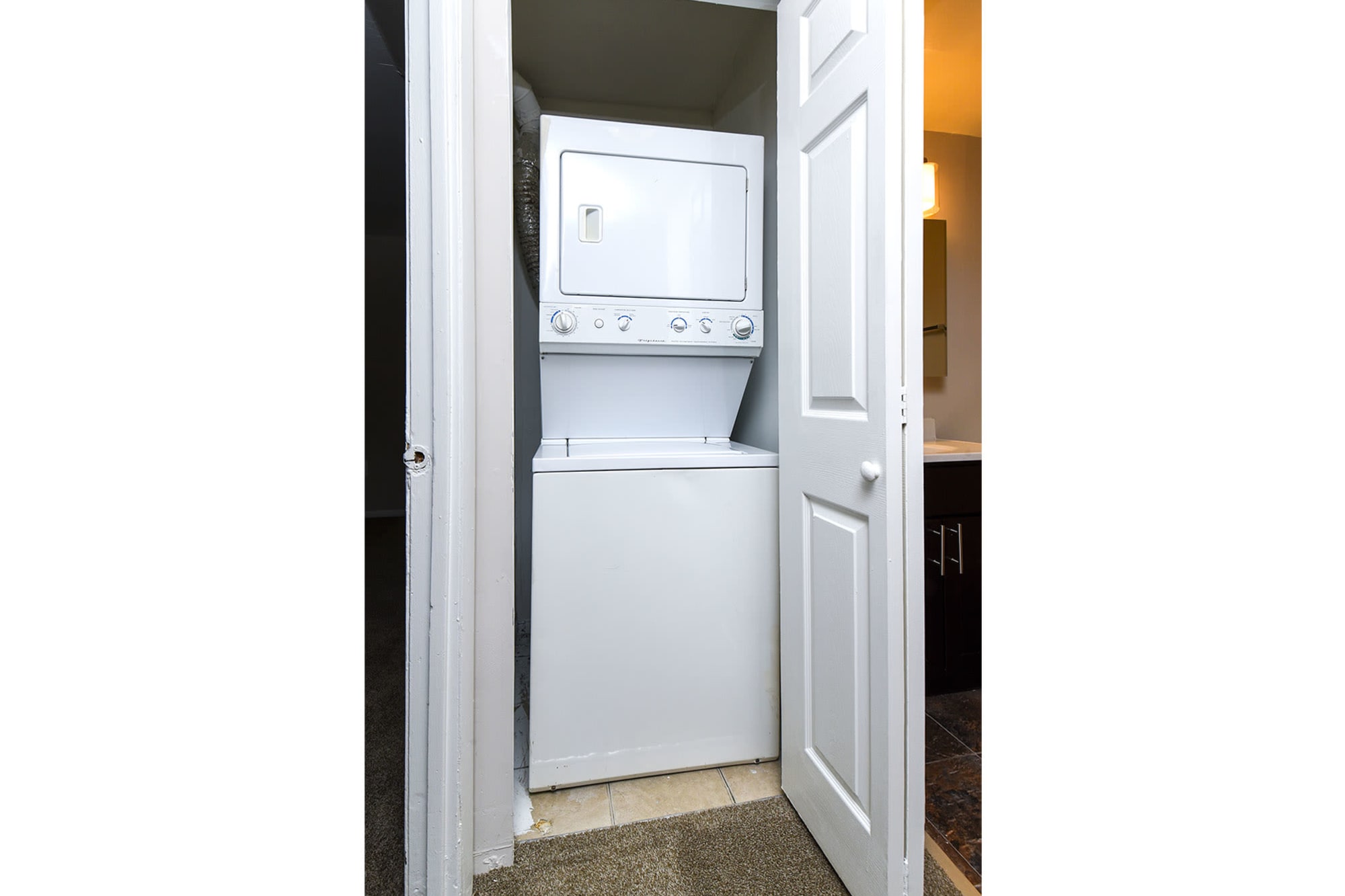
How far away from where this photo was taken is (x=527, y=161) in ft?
6.72

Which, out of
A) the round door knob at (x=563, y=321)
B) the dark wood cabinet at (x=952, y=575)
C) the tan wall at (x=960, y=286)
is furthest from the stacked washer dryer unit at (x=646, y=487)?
the tan wall at (x=960, y=286)

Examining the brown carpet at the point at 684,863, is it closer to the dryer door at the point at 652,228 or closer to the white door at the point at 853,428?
the white door at the point at 853,428

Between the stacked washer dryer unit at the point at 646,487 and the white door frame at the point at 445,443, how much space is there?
17.2 inches

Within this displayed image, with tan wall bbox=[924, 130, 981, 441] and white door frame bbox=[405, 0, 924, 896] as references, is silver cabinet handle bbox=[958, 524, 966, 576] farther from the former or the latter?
white door frame bbox=[405, 0, 924, 896]

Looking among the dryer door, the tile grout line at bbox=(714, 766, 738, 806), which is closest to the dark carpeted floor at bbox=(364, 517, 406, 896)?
the tile grout line at bbox=(714, 766, 738, 806)

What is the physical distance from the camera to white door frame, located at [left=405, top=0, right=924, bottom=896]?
1002 mm

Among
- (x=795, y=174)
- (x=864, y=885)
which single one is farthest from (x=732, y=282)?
(x=864, y=885)

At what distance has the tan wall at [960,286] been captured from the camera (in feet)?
8.69

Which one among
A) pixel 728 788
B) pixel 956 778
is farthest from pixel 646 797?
pixel 956 778

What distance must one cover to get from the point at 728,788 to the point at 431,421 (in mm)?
1247

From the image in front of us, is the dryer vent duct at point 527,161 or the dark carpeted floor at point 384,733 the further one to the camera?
the dryer vent duct at point 527,161

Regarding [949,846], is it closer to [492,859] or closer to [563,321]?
[492,859]
